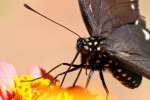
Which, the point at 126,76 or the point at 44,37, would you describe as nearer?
the point at 126,76

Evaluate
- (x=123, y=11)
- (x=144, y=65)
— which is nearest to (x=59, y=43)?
(x=123, y=11)

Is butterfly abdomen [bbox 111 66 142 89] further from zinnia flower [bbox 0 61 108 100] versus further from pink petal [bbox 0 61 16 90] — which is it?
pink petal [bbox 0 61 16 90]

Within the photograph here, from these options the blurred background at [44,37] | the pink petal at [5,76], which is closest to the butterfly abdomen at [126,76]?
the pink petal at [5,76]

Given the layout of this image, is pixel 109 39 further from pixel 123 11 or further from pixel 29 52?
Answer: pixel 29 52

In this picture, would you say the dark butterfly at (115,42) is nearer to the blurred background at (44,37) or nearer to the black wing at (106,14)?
the black wing at (106,14)

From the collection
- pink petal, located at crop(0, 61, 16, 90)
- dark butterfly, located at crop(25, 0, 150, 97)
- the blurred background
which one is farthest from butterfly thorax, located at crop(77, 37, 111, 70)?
the blurred background

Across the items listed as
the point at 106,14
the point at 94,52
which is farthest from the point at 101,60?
the point at 106,14

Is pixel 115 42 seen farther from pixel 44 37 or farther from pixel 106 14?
pixel 44 37
